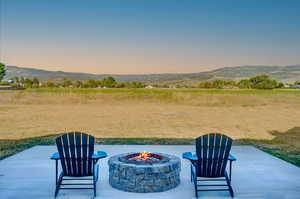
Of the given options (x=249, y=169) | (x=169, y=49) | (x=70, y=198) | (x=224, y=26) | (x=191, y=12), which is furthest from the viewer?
(x=169, y=49)

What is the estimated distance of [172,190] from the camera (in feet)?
12.7

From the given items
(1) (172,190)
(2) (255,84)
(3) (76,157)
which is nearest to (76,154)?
(3) (76,157)

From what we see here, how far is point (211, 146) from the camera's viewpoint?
3.72 m

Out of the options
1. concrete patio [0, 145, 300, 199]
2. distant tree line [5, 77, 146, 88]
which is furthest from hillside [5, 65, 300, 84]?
concrete patio [0, 145, 300, 199]

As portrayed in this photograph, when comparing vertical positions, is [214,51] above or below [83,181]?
above

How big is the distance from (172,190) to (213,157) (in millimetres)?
769

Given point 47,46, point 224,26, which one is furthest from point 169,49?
point 47,46

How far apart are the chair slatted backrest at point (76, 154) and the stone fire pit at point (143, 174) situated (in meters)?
0.36

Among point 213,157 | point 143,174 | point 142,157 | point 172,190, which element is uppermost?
point 213,157

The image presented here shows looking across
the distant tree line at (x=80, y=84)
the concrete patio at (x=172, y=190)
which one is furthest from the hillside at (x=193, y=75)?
the concrete patio at (x=172, y=190)

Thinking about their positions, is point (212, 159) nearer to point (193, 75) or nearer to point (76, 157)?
point (76, 157)

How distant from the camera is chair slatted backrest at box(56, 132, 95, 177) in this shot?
11.8 feet

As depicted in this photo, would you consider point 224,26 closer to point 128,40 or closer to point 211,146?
point 128,40

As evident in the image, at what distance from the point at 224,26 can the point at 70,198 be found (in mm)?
28461
